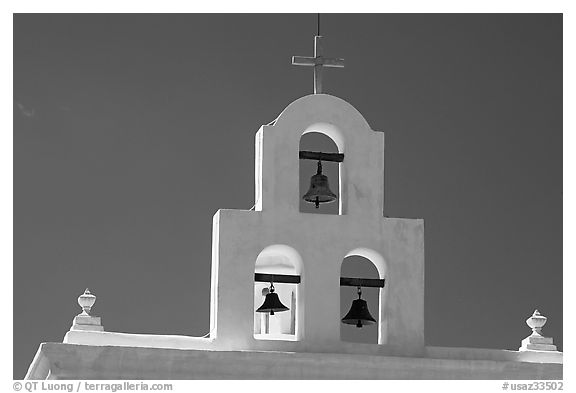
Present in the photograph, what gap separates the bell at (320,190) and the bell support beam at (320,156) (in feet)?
0.52

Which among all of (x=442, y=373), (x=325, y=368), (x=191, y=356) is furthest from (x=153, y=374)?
(x=442, y=373)

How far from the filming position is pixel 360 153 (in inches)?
884

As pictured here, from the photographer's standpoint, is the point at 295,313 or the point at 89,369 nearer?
the point at 89,369

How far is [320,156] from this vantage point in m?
22.4

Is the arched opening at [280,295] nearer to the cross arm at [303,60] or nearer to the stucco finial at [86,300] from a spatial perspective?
the stucco finial at [86,300]

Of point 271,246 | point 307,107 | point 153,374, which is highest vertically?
point 307,107

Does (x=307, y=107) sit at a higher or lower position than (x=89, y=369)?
higher

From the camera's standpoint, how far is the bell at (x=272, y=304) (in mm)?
22391

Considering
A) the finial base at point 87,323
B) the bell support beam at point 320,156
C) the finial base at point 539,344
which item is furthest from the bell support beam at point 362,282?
the finial base at point 87,323

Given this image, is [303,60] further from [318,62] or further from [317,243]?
[317,243]

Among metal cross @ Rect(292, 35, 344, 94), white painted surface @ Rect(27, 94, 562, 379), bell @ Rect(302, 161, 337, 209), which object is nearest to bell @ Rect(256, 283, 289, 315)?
white painted surface @ Rect(27, 94, 562, 379)

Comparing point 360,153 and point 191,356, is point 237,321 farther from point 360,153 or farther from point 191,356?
point 360,153

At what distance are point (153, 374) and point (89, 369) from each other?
67cm

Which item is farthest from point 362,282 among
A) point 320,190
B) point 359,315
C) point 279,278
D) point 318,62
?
point 318,62
